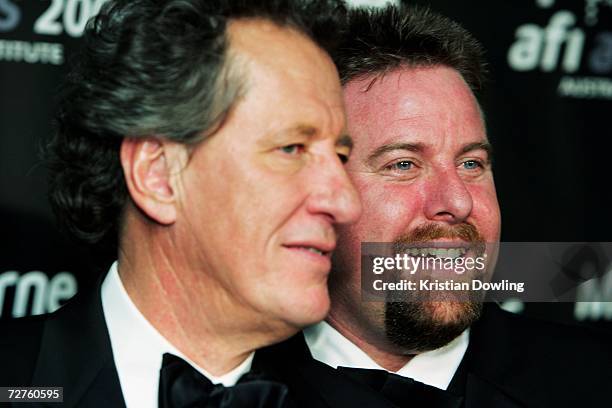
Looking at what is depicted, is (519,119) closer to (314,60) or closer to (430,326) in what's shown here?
(430,326)

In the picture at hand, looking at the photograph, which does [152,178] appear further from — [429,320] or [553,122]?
[553,122]

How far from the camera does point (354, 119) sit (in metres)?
2.75

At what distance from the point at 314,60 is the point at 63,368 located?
82cm

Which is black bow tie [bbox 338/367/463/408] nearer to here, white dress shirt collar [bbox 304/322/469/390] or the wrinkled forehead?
white dress shirt collar [bbox 304/322/469/390]

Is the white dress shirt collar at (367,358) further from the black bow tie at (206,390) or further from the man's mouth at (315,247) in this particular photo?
the man's mouth at (315,247)

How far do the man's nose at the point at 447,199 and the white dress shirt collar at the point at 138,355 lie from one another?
68 centimetres

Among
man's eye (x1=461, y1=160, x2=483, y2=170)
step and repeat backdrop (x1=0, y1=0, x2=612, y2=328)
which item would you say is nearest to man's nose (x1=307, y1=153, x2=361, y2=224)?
man's eye (x1=461, y1=160, x2=483, y2=170)

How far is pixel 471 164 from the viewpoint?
2746mm

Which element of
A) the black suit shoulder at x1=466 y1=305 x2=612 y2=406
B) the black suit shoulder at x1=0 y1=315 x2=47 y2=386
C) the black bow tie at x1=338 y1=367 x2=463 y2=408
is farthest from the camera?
the black suit shoulder at x1=466 y1=305 x2=612 y2=406

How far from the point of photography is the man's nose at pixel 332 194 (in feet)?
6.95

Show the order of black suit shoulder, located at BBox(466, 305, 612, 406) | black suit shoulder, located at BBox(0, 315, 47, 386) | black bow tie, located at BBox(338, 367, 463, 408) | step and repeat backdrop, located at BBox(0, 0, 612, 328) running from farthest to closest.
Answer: step and repeat backdrop, located at BBox(0, 0, 612, 328)
black suit shoulder, located at BBox(466, 305, 612, 406)
black bow tie, located at BBox(338, 367, 463, 408)
black suit shoulder, located at BBox(0, 315, 47, 386)

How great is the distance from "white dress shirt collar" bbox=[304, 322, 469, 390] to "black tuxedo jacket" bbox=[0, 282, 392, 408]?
15cm

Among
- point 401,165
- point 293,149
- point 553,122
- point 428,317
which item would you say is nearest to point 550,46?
point 553,122

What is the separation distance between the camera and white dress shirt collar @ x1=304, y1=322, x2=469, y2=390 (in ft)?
8.72
